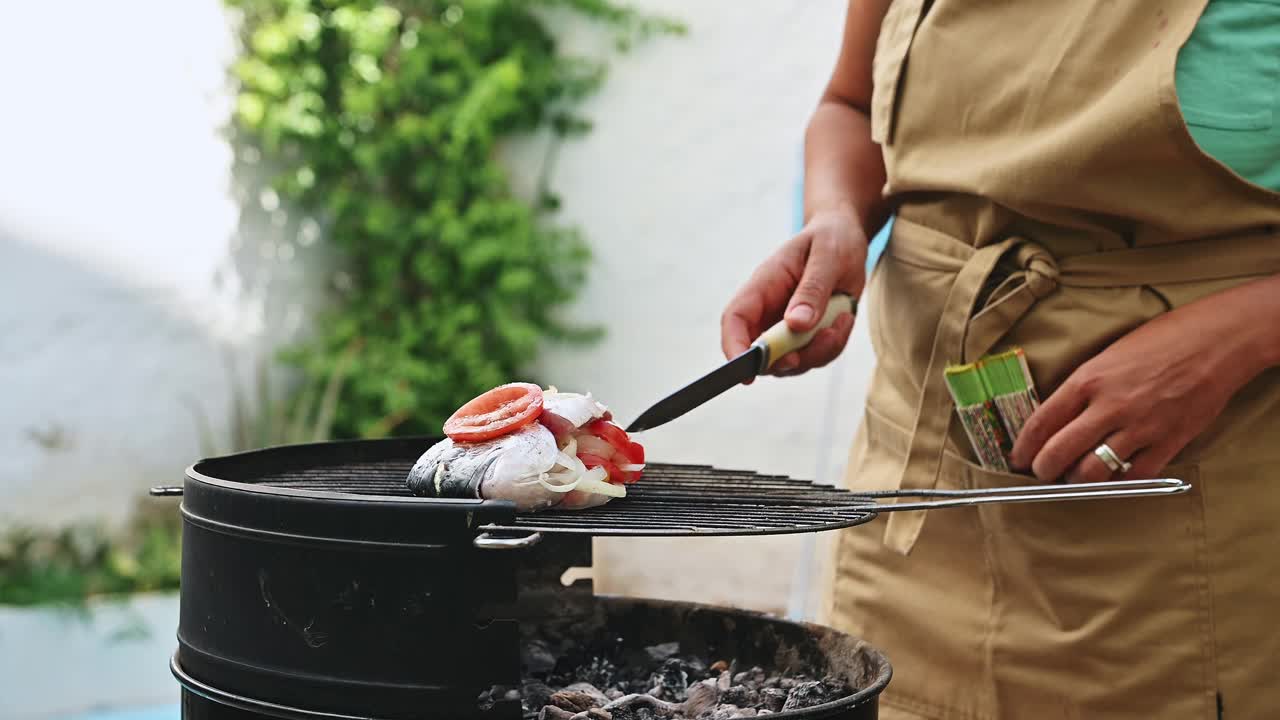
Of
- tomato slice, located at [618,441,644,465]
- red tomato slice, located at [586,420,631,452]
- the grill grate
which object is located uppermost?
red tomato slice, located at [586,420,631,452]

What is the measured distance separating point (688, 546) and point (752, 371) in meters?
2.56

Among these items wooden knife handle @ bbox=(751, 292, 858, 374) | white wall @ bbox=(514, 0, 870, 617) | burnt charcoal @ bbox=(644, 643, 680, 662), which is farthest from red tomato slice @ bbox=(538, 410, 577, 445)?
white wall @ bbox=(514, 0, 870, 617)

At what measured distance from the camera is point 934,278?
1.73 meters

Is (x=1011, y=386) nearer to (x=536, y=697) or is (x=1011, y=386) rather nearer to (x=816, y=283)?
(x=816, y=283)

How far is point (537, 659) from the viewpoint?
1.63 metres

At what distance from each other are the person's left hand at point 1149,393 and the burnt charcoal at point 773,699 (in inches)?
17.4


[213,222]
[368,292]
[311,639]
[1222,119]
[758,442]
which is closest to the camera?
[311,639]

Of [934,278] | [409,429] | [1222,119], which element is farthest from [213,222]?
[1222,119]

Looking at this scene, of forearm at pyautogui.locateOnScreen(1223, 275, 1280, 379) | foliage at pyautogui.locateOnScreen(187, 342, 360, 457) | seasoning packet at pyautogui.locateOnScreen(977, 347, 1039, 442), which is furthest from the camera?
foliage at pyautogui.locateOnScreen(187, 342, 360, 457)

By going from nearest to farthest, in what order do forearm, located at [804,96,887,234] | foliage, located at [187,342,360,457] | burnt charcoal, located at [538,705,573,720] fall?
burnt charcoal, located at [538,705,573,720] → forearm, located at [804,96,887,234] → foliage, located at [187,342,360,457]

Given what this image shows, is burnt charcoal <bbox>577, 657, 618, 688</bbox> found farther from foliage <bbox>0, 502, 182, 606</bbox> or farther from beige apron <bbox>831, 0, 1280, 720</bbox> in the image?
foliage <bbox>0, 502, 182, 606</bbox>

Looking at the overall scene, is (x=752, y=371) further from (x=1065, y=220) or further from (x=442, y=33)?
(x=442, y=33)

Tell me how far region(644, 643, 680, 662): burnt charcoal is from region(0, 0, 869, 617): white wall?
2.96m

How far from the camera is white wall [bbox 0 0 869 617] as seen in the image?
4.97m
